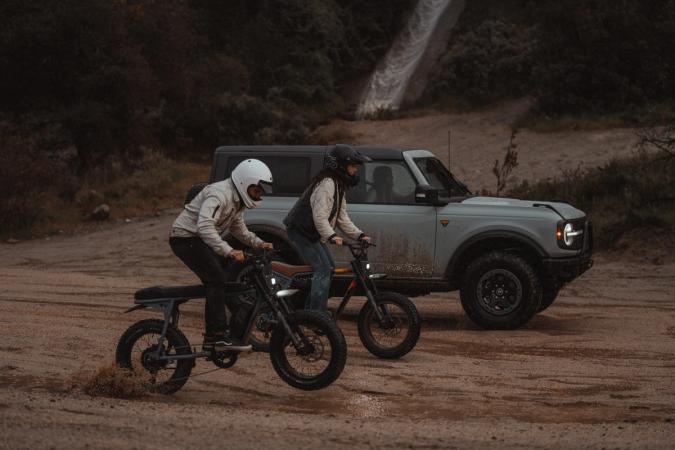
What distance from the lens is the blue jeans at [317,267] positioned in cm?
1159

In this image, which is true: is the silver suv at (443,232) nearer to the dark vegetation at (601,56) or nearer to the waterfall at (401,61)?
the dark vegetation at (601,56)

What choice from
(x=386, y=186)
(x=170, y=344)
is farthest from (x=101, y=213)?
(x=170, y=344)

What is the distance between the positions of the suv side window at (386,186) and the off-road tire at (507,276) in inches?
42.0

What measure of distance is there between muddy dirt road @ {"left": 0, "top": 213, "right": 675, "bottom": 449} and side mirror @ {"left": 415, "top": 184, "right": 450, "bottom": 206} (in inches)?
56.8

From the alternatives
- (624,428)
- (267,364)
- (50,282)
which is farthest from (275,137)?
(624,428)

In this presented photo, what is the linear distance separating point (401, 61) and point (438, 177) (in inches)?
1116

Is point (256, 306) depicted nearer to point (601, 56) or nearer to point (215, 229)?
point (215, 229)

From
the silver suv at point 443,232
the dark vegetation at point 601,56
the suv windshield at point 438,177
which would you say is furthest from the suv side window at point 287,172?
the dark vegetation at point 601,56

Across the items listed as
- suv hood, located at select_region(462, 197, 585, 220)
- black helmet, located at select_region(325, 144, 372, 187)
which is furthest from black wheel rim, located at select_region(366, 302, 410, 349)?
suv hood, located at select_region(462, 197, 585, 220)

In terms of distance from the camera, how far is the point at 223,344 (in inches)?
388

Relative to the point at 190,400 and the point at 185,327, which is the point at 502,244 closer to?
the point at 185,327

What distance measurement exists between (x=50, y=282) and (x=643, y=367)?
30.6 feet

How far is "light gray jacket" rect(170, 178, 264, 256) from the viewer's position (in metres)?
9.63

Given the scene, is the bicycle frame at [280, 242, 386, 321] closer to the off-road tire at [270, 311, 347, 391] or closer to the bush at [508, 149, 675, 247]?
the off-road tire at [270, 311, 347, 391]
